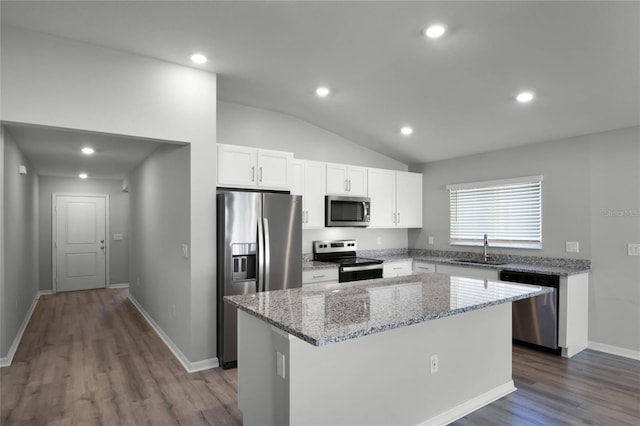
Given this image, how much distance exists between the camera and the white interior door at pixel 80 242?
745cm

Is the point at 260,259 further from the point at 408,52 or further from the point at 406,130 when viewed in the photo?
the point at 406,130

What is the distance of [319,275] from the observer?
4.29m

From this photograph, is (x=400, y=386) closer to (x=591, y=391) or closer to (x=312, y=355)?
(x=312, y=355)

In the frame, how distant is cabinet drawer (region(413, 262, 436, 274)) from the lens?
506cm

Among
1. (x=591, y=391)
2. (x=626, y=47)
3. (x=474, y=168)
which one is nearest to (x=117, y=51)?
(x=626, y=47)

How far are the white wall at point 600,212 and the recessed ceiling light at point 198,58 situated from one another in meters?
3.73

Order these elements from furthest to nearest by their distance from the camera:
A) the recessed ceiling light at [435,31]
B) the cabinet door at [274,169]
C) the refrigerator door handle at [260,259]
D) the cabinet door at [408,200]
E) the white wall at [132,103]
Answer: the cabinet door at [408,200] < the cabinet door at [274,169] < the refrigerator door handle at [260,259] < the white wall at [132,103] < the recessed ceiling light at [435,31]

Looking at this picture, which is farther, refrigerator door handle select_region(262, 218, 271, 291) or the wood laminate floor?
refrigerator door handle select_region(262, 218, 271, 291)

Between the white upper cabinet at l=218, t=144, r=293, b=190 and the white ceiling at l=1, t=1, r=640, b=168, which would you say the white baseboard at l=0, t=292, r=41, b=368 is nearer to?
the white upper cabinet at l=218, t=144, r=293, b=190

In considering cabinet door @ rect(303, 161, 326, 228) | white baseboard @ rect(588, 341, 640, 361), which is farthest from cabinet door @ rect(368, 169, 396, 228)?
white baseboard @ rect(588, 341, 640, 361)

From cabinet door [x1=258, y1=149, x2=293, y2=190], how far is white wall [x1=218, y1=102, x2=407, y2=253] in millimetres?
633

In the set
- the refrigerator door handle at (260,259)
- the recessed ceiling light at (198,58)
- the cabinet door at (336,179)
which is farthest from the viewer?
the cabinet door at (336,179)

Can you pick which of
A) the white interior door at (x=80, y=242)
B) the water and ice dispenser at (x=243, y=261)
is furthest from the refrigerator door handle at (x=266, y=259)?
the white interior door at (x=80, y=242)

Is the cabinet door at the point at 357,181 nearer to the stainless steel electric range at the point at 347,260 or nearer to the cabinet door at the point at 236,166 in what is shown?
the stainless steel electric range at the point at 347,260
